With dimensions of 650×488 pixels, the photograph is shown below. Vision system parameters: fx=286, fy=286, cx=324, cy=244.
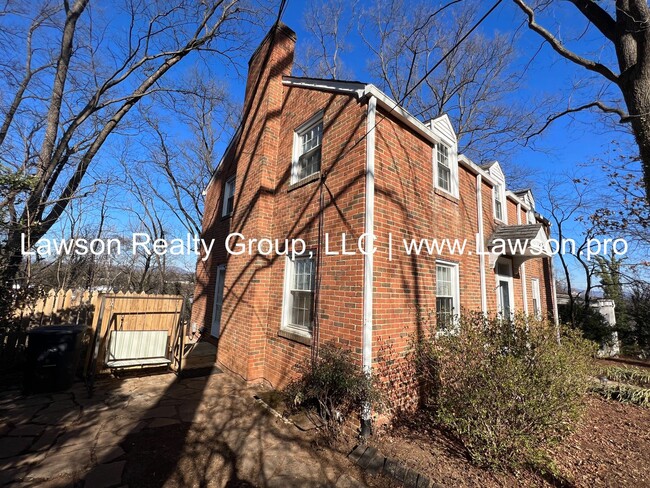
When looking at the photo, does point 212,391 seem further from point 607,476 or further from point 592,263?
point 592,263

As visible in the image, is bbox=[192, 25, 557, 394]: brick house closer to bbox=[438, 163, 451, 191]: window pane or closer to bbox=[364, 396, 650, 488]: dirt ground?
bbox=[438, 163, 451, 191]: window pane

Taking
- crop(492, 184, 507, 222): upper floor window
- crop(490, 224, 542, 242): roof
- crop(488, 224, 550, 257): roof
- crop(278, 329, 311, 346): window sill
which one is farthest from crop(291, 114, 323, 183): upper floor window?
crop(492, 184, 507, 222): upper floor window

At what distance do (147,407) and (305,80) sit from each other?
7497 millimetres

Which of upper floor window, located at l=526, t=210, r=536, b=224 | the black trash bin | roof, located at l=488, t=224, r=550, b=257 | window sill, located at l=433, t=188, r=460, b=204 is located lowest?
the black trash bin

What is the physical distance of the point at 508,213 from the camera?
10641 millimetres

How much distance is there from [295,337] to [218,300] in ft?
15.6

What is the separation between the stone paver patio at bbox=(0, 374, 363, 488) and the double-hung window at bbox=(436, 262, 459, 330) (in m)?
3.76

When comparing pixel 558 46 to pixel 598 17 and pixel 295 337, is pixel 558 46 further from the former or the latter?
pixel 295 337

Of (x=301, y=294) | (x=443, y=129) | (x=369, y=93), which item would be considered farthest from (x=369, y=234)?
(x=443, y=129)

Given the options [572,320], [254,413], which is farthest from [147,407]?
[572,320]

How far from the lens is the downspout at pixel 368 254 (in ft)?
13.9

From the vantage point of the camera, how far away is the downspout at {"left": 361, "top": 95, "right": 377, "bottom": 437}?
4.25m

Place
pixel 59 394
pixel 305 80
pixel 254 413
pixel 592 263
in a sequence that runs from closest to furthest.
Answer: pixel 254 413
pixel 59 394
pixel 305 80
pixel 592 263

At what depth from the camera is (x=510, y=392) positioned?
3521mm
